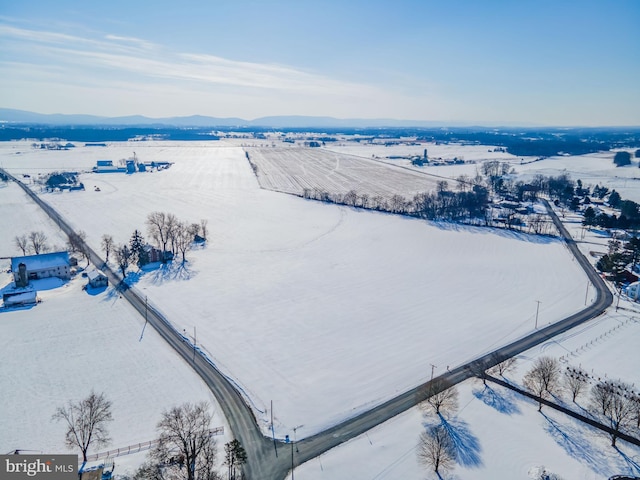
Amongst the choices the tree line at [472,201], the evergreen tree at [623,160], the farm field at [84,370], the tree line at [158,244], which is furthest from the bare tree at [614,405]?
the evergreen tree at [623,160]

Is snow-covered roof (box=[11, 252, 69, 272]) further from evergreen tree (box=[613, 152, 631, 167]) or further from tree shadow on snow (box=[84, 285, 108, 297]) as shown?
evergreen tree (box=[613, 152, 631, 167])

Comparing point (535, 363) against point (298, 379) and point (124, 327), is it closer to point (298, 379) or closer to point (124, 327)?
point (298, 379)

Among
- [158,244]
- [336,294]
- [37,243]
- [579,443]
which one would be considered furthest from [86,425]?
[37,243]

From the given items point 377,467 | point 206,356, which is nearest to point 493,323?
point 377,467

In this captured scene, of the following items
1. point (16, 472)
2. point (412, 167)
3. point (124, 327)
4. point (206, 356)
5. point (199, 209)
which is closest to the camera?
point (16, 472)

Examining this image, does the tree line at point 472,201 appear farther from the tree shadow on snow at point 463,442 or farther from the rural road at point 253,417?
the tree shadow on snow at point 463,442

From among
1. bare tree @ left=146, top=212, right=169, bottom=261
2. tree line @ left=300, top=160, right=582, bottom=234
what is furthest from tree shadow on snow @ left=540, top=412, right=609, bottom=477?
tree line @ left=300, top=160, right=582, bottom=234
